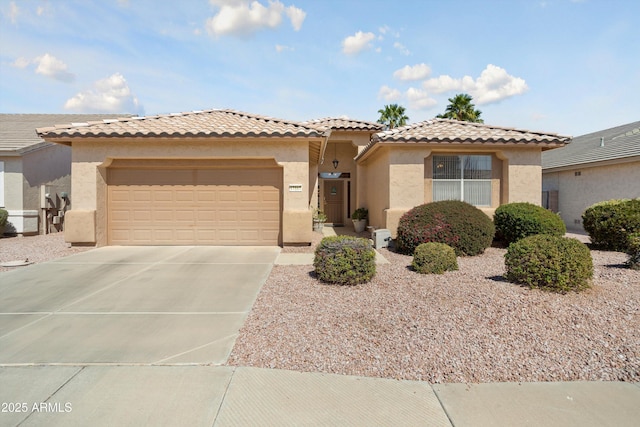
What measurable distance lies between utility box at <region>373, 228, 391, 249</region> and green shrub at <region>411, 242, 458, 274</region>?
11.5 feet

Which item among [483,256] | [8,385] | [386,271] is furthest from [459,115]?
[8,385]

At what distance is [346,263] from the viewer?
6531 millimetres

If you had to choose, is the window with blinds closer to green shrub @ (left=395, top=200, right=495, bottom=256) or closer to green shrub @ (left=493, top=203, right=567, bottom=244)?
green shrub @ (left=493, top=203, right=567, bottom=244)

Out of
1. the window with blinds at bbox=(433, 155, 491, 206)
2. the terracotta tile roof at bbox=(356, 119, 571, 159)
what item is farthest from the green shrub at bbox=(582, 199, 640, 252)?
the window with blinds at bbox=(433, 155, 491, 206)

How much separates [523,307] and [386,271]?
3.08 metres

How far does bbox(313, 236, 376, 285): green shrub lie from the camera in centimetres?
654

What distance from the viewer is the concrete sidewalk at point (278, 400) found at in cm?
296

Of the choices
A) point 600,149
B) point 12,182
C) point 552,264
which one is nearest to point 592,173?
point 600,149

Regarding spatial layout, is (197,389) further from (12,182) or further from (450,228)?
(12,182)

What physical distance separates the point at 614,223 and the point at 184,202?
12511 mm

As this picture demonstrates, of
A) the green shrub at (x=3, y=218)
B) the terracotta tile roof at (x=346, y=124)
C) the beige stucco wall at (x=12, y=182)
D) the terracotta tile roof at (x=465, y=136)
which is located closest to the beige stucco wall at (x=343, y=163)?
the terracotta tile roof at (x=346, y=124)

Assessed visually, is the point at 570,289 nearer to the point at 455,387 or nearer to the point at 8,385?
the point at 455,387

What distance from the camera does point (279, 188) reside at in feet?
37.2

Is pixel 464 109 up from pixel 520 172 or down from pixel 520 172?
up
